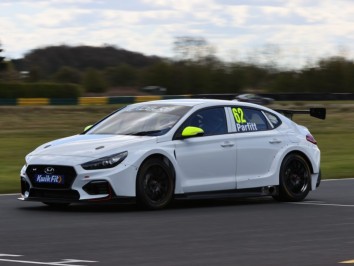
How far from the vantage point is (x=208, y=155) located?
42.8ft

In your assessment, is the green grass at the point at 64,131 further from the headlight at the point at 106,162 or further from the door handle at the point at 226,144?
the door handle at the point at 226,144

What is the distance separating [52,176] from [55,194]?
22cm

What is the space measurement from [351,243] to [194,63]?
273 ft

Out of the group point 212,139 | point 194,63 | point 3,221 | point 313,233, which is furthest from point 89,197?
point 194,63

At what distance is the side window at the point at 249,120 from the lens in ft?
44.9

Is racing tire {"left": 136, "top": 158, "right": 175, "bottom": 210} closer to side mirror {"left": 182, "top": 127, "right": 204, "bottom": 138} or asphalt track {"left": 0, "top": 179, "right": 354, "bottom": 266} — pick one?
asphalt track {"left": 0, "top": 179, "right": 354, "bottom": 266}

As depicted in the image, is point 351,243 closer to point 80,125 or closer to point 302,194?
point 302,194

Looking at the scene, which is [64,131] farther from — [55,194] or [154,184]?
[55,194]

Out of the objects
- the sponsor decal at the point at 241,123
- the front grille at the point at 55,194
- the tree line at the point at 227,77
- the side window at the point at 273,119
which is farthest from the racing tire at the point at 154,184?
the tree line at the point at 227,77

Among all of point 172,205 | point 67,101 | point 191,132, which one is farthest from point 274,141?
point 67,101

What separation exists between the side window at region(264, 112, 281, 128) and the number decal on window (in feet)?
1.69

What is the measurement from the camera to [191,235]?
10258 mm

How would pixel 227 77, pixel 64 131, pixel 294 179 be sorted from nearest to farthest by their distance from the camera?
pixel 294 179 < pixel 64 131 < pixel 227 77

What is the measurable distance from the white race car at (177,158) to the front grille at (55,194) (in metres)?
0.01
